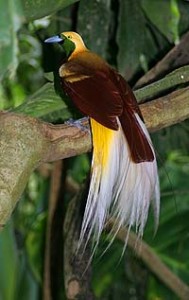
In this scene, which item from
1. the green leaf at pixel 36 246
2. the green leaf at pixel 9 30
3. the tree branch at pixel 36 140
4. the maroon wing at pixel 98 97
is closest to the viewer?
the green leaf at pixel 9 30

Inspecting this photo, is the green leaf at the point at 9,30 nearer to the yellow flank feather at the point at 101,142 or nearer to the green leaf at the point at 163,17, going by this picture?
the yellow flank feather at the point at 101,142

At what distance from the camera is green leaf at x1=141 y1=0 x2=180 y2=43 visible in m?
1.22

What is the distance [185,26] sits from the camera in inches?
51.7

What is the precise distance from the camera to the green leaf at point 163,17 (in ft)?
4.02

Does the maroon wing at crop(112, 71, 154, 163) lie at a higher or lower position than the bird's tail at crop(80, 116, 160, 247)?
higher

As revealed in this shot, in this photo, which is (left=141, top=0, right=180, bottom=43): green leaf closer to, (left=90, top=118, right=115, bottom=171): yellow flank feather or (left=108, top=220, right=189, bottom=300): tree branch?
(left=108, top=220, right=189, bottom=300): tree branch

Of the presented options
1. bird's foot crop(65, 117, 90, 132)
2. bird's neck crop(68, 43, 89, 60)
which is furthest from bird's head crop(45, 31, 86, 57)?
bird's foot crop(65, 117, 90, 132)

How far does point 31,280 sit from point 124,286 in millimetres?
190

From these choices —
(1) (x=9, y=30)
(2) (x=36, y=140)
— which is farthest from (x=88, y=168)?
(1) (x=9, y=30)

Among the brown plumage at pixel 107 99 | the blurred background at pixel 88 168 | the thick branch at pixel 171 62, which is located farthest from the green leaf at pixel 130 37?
the brown plumage at pixel 107 99

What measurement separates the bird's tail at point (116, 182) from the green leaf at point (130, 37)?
1.63ft

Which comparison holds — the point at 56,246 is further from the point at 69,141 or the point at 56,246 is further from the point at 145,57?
the point at 69,141

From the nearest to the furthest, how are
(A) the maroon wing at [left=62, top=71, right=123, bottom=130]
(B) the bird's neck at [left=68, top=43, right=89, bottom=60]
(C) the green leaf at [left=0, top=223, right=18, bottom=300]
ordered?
(A) the maroon wing at [left=62, top=71, right=123, bottom=130], (B) the bird's neck at [left=68, top=43, right=89, bottom=60], (C) the green leaf at [left=0, top=223, right=18, bottom=300]

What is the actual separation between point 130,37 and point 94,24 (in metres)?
0.07
